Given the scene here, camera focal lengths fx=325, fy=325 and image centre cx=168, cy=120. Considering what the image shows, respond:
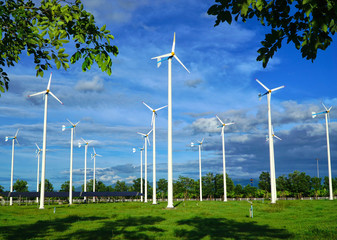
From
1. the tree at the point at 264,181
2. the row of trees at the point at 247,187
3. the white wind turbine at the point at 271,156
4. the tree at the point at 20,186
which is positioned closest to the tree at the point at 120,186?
the row of trees at the point at 247,187

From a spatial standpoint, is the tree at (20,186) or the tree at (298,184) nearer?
the tree at (298,184)

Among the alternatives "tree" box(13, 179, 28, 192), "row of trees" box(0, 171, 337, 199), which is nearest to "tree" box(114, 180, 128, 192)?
"row of trees" box(0, 171, 337, 199)

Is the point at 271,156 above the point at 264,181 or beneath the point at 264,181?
above

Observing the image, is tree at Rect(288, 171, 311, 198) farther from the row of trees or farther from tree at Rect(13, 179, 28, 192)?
tree at Rect(13, 179, 28, 192)

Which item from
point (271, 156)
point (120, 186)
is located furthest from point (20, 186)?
point (271, 156)

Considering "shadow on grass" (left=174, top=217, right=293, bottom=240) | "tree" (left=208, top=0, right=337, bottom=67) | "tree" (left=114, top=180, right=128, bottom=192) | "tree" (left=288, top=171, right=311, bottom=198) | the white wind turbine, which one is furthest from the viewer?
"tree" (left=114, top=180, right=128, bottom=192)

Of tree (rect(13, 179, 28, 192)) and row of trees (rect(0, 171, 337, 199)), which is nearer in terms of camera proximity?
row of trees (rect(0, 171, 337, 199))

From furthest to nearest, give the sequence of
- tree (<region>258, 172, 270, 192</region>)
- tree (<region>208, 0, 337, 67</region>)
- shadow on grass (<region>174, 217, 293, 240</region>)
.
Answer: tree (<region>258, 172, 270, 192</region>) < shadow on grass (<region>174, 217, 293, 240</region>) < tree (<region>208, 0, 337, 67</region>)

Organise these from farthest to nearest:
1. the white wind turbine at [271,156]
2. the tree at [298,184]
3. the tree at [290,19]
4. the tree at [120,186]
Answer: the tree at [120,186], the tree at [298,184], the white wind turbine at [271,156], the tree at [290,19]

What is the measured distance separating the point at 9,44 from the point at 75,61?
8.30 ft

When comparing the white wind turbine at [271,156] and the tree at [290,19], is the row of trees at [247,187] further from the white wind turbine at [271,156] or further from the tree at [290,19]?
the tree at [290,19]

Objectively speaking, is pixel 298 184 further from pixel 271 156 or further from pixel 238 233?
pixel 238 233

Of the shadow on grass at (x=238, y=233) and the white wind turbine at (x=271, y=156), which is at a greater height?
the white wind turbine at (x=271, y=156)

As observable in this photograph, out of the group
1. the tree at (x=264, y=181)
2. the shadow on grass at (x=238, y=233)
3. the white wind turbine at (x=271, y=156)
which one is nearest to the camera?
the shadow on grass at (x=238, y=233)
